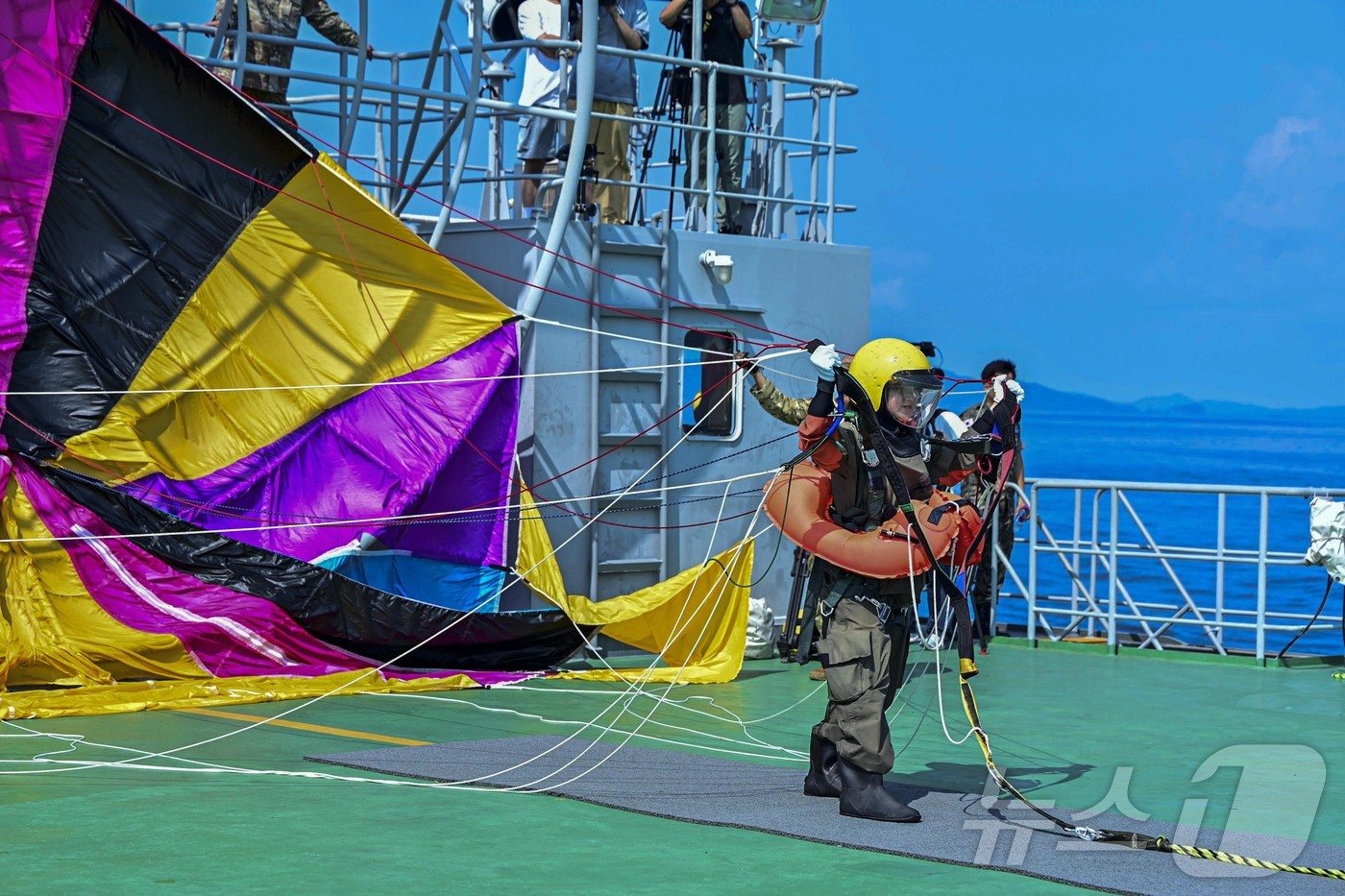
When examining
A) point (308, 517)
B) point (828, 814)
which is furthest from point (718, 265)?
point (828, 814)

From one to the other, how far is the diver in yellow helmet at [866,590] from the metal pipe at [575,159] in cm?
468

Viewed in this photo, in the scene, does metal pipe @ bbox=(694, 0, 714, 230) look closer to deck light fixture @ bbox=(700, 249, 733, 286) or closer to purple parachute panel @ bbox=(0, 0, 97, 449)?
deck light fixture @ bbox=(700, 249, 733, 286)

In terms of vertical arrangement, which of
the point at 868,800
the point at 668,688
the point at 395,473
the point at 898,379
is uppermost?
the point at 898,379

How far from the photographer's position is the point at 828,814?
24.4ft

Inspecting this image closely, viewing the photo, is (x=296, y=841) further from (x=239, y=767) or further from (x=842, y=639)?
(x=842, y=639)

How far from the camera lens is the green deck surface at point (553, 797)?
250 inches

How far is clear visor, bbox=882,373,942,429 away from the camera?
298 inches

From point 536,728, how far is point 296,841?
125 inches

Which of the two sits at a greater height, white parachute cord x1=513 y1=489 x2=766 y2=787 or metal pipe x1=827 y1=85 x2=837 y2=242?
metal pipe x1=827 y1=85 x2=837 y2=242

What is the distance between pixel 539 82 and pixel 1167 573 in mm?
6826

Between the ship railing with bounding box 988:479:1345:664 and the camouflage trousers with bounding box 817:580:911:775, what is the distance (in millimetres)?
1861

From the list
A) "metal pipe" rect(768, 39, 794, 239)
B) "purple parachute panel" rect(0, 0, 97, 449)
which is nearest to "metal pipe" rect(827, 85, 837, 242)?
"metal pipe" rect(768, 39, 794, 239)

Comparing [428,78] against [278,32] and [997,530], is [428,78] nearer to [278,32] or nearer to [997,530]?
[278,32]

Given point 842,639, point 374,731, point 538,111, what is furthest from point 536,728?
point 538,111
